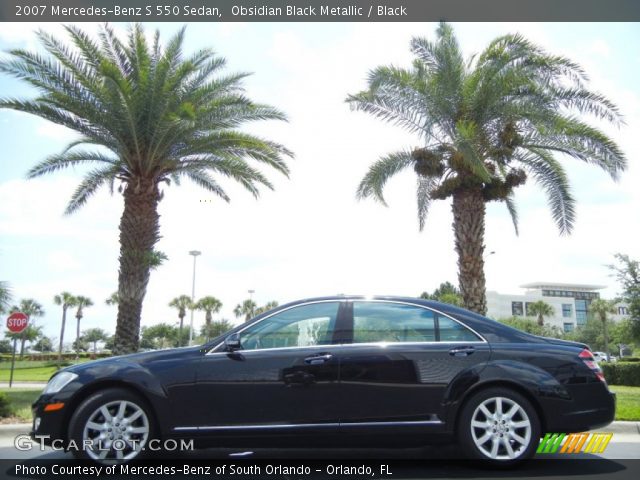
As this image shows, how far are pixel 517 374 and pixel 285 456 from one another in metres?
2.40

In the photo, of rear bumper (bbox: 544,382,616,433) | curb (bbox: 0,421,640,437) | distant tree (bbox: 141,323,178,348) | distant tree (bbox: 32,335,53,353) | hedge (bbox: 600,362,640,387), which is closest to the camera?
rear bumper (bbox: 544,382,616,433)

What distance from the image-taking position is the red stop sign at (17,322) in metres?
16.4

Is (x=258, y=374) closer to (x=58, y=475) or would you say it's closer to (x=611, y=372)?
(x=58, y=475)

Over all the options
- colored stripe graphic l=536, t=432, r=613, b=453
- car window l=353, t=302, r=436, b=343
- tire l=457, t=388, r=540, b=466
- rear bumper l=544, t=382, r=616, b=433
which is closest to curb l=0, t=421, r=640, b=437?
colored stripe graphic l=536, t=432, r=613, b=453

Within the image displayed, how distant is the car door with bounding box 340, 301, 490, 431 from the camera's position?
16.5ft

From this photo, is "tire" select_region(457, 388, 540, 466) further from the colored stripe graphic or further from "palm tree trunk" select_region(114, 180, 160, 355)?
"palm tree trunk" select_region(114, 180, 160, 355)

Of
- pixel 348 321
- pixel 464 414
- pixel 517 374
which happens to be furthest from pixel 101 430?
pixel 517 374

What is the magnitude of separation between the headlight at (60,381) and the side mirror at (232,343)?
139 centimetres

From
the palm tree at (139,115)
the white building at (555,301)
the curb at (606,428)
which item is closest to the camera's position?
the curb at (606,428)

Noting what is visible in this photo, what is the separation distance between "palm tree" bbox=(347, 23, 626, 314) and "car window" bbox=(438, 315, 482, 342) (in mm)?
7836

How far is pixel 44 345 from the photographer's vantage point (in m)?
97.7

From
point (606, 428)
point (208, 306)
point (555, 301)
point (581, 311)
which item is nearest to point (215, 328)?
point (208, 306)

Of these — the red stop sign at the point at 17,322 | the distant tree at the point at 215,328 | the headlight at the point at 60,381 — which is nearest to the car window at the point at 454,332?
the headlight at the point at 60,381

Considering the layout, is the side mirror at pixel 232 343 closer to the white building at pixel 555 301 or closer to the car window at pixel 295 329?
the car window at pixel 295 329
